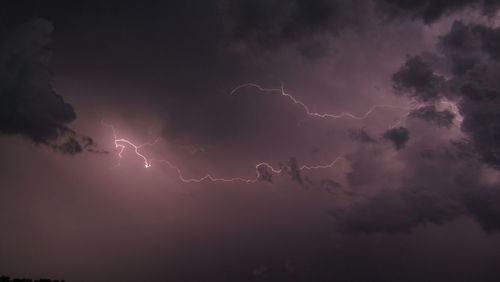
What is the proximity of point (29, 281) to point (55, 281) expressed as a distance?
2822 mm

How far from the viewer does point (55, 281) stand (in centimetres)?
6444

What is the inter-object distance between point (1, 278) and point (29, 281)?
4875 mm

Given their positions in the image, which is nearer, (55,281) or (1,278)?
(1,278)

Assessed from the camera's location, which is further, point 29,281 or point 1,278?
point 29,281

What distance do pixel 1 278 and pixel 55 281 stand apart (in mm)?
6639

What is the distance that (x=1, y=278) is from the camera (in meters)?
59.3

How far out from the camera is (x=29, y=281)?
209 ft
